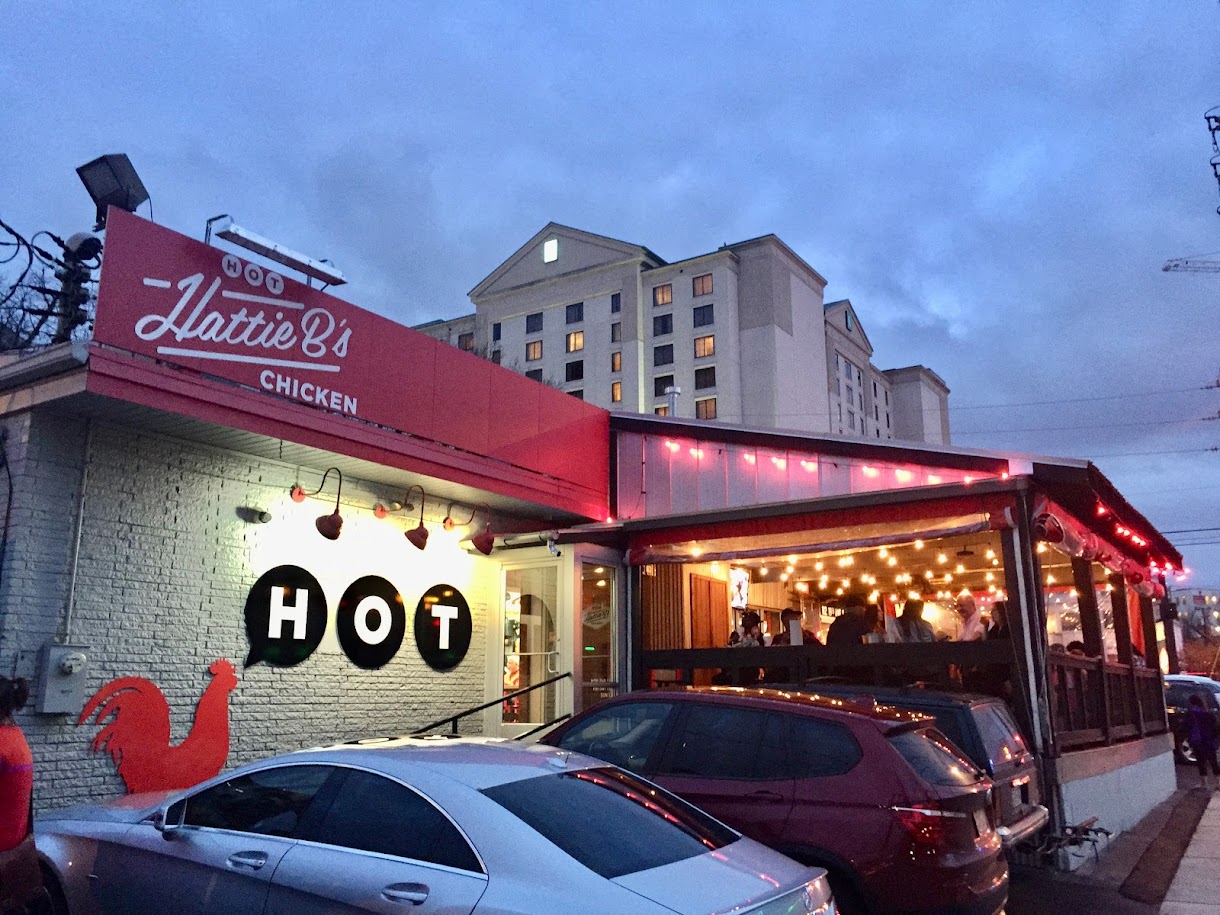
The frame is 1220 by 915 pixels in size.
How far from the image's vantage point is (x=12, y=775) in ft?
15.4

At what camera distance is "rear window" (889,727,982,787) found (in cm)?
532

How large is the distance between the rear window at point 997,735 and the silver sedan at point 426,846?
3.42 metres

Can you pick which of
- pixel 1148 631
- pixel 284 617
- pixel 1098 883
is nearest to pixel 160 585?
pixel 284 617

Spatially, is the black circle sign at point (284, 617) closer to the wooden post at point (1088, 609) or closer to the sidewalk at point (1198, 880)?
the sidewalk at point (1198, 880)

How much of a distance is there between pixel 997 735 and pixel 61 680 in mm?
7345

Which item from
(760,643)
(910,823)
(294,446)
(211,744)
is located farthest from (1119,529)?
(211,744)

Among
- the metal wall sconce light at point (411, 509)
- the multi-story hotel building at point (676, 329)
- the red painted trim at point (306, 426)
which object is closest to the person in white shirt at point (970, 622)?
the red painted trim at point (306, 426)

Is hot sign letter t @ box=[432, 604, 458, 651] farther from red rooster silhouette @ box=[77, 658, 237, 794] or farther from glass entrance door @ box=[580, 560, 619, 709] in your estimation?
red rooster silhouette @ box=[77, 658, 237, 794]

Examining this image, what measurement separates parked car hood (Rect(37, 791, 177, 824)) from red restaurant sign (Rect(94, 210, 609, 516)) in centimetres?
364

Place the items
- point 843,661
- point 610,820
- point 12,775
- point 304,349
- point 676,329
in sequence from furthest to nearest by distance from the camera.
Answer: point 676,329, point 843,661, point 304,349, point 12,775, point 610,820

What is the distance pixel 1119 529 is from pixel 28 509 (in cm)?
1271

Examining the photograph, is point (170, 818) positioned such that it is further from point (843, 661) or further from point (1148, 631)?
point (1148, 631)

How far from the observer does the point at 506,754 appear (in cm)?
450

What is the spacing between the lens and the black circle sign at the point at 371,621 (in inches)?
404
